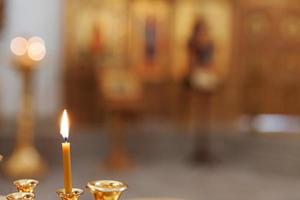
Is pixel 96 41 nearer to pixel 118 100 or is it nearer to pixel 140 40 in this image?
pixel 140 40

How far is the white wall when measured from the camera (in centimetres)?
860

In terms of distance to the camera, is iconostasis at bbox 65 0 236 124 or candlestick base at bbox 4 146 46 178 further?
iconostasis at bbox 65 0 236 124

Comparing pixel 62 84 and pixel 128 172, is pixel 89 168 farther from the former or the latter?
pixel 62 84

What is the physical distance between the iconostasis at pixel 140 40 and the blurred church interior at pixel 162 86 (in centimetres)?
1

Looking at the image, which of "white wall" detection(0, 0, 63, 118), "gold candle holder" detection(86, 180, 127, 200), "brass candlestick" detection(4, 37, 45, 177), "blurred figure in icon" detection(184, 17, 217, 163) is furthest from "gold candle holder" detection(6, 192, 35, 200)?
"white wall" detection(0, 0, 63, 118)

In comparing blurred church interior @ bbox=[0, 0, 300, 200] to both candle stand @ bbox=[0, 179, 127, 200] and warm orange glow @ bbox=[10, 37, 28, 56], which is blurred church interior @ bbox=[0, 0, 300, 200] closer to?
warm orange glow @ bbox=[10, 37, 28, 56]

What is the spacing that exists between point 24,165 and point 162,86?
3195 mm

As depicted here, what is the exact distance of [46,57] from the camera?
8.76m

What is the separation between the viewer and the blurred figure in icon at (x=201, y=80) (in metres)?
7.59

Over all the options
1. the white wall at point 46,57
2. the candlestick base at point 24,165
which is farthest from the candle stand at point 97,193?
the white wall at point 46,57

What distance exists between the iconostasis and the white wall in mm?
166

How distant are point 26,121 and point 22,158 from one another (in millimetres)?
389

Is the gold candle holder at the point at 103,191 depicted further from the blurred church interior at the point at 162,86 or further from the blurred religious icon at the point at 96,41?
the blurred religious icon at the point at 96,41

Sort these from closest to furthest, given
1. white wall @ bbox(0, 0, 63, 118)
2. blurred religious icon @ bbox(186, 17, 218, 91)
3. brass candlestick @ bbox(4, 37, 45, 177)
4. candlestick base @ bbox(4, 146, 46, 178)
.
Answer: brass candlestick @ bbox(4, 37, 45, 177) < candlestick base @ bbox(4, 146, 46, 178) < blurred religious icon @ bbox(186, 17, 218, 91) < white wall @ bbox(0, 0, 63, 118)
